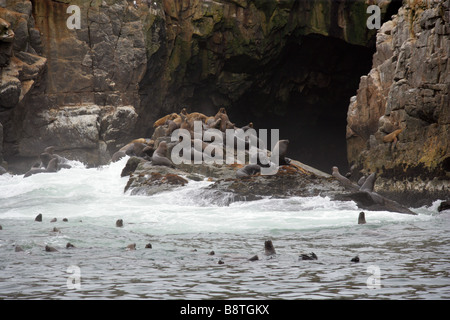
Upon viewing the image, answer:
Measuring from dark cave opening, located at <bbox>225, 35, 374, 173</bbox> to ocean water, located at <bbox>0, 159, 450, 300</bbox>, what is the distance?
755 inches

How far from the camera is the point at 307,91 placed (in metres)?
36.4

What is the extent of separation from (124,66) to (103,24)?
240 centimetres

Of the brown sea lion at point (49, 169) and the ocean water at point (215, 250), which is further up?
the brown sea lion at point (49, 169)

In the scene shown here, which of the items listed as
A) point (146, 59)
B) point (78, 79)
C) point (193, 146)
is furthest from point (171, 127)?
point (78, 79)

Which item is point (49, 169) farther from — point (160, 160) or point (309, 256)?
point (309, 256)

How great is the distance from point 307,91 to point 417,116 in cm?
1756

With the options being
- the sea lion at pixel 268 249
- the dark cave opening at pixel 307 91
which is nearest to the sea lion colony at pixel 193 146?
the sea lion at pixel 268 249

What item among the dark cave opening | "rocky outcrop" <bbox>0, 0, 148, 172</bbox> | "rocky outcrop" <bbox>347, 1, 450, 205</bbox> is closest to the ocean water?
"rocky outcrop" <bbox>347, 1, 450, 205</bbox>

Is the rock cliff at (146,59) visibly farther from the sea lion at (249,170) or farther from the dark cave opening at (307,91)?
the sea lion at (249,170)

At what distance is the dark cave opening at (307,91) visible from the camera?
114 feet

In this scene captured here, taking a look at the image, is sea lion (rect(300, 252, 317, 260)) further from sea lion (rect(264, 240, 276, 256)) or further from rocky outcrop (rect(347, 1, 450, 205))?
rocky outcrop (rect(347, 1, 450, 205))

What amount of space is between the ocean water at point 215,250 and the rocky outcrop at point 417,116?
156 cm
